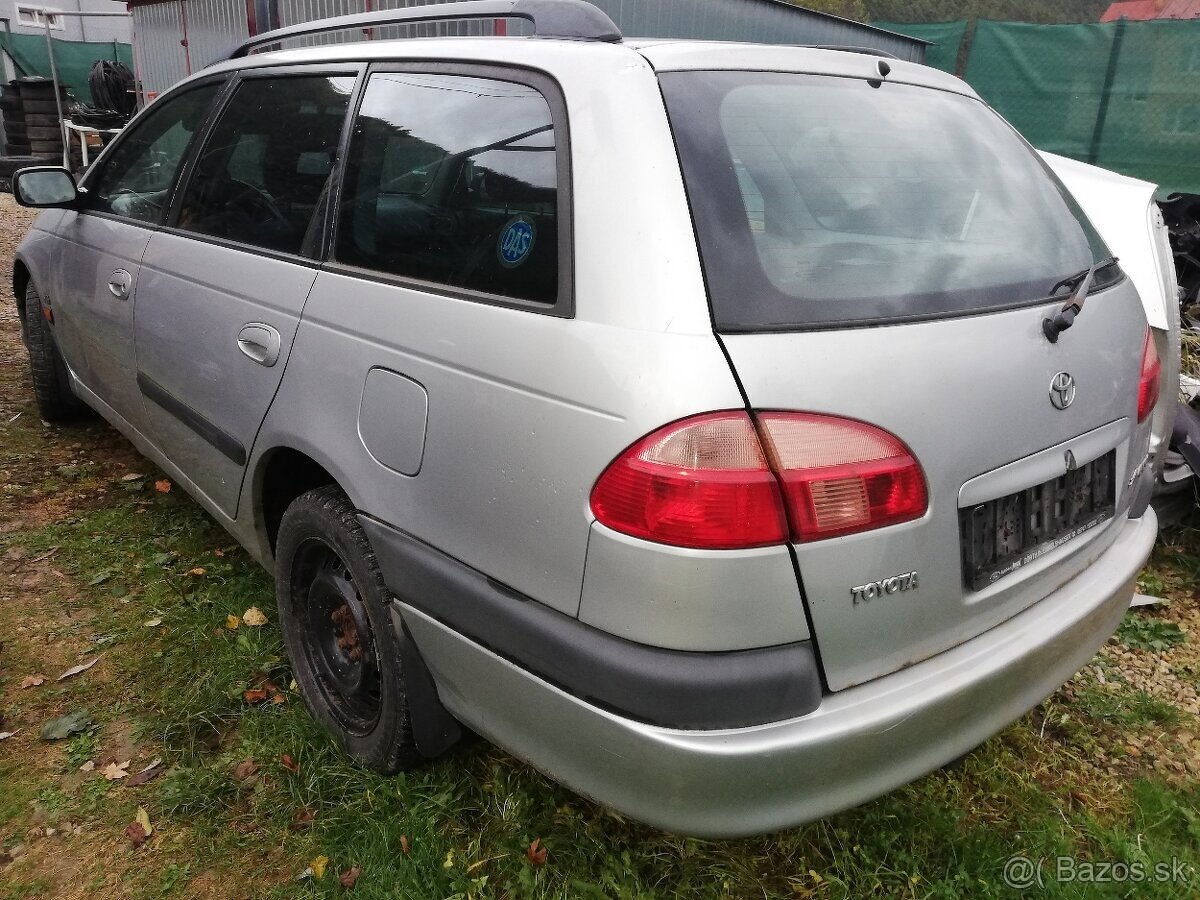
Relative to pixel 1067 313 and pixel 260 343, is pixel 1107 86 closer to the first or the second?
pixel 1067 313

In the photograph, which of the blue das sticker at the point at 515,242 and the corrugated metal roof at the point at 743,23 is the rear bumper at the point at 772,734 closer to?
the blue das sticker at the point at 515,242

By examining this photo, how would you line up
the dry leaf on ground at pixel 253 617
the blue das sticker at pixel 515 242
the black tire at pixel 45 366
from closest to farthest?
1. the blue das sticker at pixel 515 242
2. the dry leaf on ground at pixel 253 617
3. the black tire at pixel 45 366

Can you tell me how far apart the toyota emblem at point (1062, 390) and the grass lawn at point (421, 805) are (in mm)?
1037

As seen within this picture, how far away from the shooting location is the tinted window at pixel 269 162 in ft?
7.64

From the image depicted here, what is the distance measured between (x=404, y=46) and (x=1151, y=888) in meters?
2.63

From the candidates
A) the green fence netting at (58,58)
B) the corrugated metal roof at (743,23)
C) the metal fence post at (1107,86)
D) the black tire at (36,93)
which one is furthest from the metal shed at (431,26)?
the green fence netting at (58,58)

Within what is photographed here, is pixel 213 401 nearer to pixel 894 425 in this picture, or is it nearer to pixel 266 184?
pixel 266 184

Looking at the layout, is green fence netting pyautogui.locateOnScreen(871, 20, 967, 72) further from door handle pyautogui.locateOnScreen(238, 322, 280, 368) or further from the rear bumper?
the rear bumper

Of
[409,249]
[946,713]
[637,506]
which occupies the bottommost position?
[946,713]

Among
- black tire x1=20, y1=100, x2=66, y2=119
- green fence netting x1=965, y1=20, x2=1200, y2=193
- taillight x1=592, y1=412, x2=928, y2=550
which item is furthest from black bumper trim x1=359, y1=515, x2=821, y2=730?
black tire x1=20, y1=100, x2=66, y2=119

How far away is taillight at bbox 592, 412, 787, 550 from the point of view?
1429 millimetres

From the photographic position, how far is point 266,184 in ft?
8.27

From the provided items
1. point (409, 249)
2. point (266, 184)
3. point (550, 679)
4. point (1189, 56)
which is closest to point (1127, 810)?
point (550, 679)

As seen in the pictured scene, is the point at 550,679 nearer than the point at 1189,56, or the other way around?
the point at 550,679
